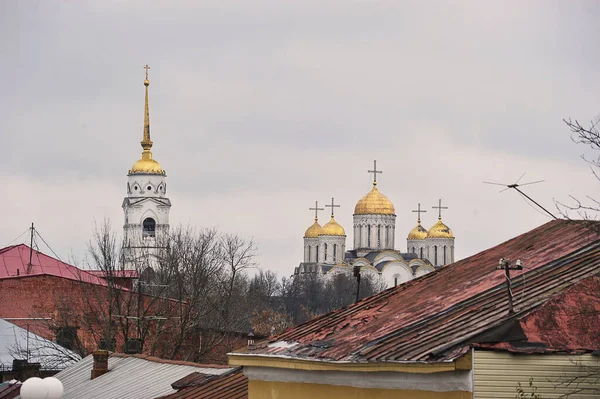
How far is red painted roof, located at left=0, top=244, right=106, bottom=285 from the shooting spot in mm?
53281

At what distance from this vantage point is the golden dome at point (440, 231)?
14638 cm

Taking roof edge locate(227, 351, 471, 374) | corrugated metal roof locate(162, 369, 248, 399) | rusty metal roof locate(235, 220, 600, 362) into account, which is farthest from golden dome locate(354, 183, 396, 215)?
roof edge locate(227, 351, 471, 374)

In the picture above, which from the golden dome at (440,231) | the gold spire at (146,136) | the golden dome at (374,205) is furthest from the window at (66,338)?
the golden dome at (440,231)

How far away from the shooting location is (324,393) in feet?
31.5

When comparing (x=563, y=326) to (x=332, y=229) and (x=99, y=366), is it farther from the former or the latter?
(x=332, y=229)

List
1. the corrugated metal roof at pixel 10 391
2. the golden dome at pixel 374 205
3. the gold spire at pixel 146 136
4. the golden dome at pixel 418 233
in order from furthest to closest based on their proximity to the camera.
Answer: the golden dome at pixel 418 233, the golden dome at pixel 374 205, the gold spire at pixel 146 136, the corrugated metal roof at pixel 10 391

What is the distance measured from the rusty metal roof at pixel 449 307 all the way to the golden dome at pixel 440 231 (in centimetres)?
13462

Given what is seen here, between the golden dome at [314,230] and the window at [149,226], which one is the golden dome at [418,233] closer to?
the golden dome at [314,230]

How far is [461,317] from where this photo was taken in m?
8.96

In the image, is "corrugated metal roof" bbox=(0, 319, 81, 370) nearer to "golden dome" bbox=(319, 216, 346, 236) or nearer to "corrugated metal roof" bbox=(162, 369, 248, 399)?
"corrugated metal roof" bbox=(162, 369, 248, 399)

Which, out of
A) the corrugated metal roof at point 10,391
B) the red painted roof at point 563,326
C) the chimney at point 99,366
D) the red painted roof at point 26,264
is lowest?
the corrugated metal roof at point 10,391

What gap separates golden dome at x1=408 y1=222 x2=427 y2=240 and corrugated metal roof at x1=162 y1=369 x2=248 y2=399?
134m

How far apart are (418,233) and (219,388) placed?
13610cm

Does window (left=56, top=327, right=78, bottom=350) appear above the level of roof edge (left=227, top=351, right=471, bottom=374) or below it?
above
